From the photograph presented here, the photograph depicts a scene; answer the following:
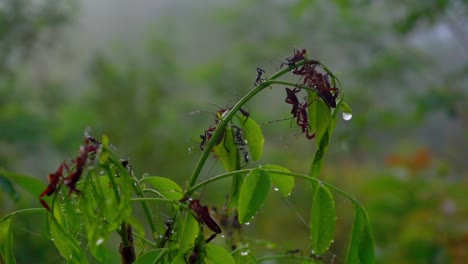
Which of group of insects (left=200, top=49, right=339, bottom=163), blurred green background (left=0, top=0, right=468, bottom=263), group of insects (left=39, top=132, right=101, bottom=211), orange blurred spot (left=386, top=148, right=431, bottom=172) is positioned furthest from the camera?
orange blurred spot (left=386, top=148, right=431, bottom=172)

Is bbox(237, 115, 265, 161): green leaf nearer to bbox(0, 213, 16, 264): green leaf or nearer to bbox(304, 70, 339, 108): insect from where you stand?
bbox(304, 70, 339, 108): insect

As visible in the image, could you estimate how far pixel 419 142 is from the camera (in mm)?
11195

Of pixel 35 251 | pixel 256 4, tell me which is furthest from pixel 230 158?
pixel 256 4

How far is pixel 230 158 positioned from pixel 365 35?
5.08 metres

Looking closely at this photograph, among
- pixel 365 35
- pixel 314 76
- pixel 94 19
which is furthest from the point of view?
pixel 94 19

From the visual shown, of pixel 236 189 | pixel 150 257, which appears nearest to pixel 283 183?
pixel 236 189

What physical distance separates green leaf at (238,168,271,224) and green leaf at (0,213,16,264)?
0.20 m

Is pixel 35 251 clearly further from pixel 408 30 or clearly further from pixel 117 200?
pixel 117 200

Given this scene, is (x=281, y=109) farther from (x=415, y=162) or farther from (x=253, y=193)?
(x=253, y=193)

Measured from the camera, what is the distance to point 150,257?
1.85ft

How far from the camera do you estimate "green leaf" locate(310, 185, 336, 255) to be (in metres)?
0.60

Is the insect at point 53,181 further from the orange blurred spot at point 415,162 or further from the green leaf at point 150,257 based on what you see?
the orange blurred spot at point 415,162

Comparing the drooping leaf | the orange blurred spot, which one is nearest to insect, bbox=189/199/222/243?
the drooping leaf

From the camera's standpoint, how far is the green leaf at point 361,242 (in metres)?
0.60
